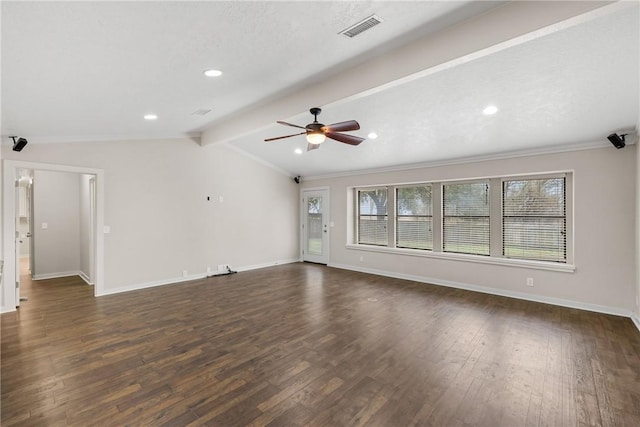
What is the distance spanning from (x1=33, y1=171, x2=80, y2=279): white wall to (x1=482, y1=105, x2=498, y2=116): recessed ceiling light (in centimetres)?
846

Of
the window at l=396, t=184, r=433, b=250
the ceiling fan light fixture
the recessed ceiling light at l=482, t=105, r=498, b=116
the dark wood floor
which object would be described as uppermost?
the recessed ceiling light at l=482, t=105, r=498, b=116

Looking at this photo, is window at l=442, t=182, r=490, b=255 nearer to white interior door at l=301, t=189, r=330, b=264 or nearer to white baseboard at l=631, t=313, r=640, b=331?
white baseboard at l=631, t=313, r=640, b=331

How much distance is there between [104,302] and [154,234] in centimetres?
147

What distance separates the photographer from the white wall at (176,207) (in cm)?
533

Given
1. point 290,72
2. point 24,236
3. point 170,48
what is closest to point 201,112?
point 290,72

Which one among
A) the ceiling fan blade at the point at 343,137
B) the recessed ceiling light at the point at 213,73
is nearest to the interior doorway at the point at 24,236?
the recessed ceiling light at the point at 213,73

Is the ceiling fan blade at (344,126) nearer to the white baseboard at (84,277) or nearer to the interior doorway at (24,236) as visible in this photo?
the interior doorway at (24,236)

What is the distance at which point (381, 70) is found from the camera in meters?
3.11

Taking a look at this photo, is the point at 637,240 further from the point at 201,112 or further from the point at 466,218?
the point at 201,112

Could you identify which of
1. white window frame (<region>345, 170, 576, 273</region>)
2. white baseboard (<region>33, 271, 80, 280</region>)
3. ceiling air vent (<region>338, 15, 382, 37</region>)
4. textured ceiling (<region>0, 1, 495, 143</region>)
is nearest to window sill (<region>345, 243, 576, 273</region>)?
white window frame (<region>345, 170, 576, 273</region>)

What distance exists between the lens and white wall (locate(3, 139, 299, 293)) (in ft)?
17.5

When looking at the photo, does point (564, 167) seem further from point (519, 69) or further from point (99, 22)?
point (99, 22)

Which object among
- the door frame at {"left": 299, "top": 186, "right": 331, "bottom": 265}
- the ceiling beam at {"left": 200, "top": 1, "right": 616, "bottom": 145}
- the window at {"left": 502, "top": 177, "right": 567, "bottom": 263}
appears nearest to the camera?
the ceiling beam at {"left": 200, "top": 1, "right": 616, "bottom": 145}

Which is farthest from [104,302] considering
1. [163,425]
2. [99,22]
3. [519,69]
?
[519,69]
